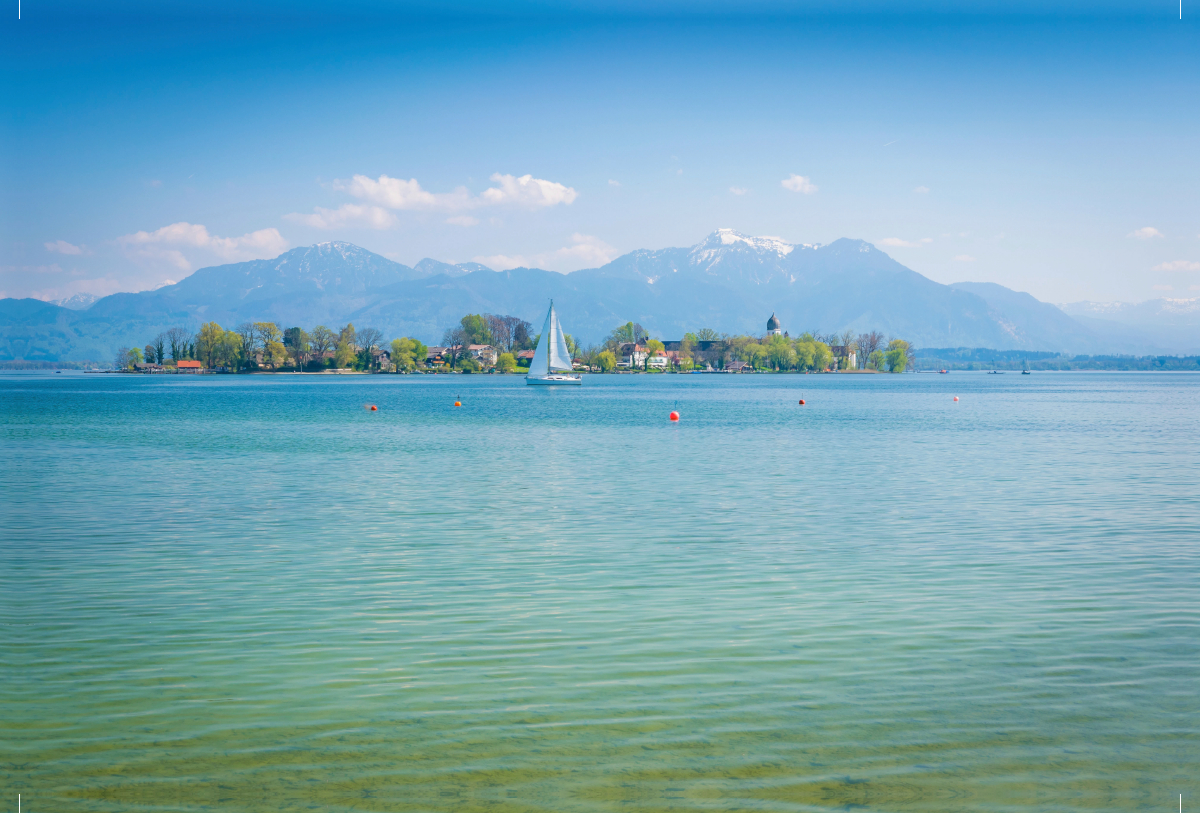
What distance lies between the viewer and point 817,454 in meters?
44.2

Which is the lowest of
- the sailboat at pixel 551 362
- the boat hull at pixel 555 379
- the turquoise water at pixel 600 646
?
the turquoise water at pixel 600 646

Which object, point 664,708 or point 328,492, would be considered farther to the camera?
point 328,492

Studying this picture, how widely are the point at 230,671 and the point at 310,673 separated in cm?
106

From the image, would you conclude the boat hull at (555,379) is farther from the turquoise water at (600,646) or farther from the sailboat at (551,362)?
the turquoise water at (600,646)

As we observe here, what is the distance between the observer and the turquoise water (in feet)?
28.3

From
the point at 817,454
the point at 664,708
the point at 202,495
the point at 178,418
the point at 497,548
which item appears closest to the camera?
the point at 664,708

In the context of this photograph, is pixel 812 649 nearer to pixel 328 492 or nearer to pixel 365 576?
pixel 365 576

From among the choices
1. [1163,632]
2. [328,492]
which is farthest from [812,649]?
[328,492]

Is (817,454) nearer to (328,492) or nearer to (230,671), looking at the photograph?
(328,492)

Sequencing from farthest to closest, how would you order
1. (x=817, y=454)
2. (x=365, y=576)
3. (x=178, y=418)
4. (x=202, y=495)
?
(x=178, y=418) → (x=817, y=454) → (x=202, y=495) → (x=365, y=576)

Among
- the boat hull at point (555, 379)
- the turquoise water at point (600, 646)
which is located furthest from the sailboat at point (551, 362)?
the turquoise water at point (600, 646)

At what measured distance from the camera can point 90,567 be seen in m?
18.4

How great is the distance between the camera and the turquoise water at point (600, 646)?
8.62 metres

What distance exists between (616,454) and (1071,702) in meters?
34.2
